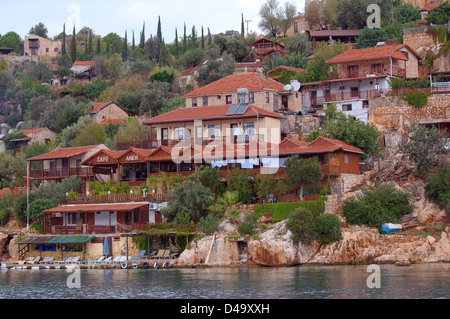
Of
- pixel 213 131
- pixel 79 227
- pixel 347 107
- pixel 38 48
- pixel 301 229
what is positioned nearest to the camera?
pixel 301 229

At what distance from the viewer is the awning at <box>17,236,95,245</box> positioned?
5119 cm

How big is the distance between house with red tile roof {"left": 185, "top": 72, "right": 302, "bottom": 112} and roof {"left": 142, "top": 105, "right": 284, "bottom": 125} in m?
2.03

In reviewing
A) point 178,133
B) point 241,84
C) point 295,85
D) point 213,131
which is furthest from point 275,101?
point 178,133

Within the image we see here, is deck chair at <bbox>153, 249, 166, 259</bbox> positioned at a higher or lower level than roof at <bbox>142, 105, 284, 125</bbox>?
lower

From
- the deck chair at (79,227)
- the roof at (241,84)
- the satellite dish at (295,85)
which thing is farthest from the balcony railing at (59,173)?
the satellite dish at (295,85)

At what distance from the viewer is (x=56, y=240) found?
51.8 metres

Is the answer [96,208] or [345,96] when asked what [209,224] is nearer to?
[96,208]

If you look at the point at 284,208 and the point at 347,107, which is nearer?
the point at 284,208

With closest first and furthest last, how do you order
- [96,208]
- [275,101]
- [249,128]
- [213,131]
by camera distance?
1. [96,208]
2. [249,128]
3. [213,131]
4. [275,101]

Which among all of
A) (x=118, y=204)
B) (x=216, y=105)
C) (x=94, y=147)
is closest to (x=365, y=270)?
(x=118, y=204)

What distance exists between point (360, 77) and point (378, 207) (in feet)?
66.5

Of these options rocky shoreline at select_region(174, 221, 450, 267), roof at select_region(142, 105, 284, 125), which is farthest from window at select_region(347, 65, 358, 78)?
rocky shoreline at select_region(174, 221, 450, 267)

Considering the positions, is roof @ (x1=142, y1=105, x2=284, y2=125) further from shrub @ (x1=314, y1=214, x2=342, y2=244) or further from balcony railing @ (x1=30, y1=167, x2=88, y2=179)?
shrub @ (x1=314, y1=214, x2=342, y2=244)

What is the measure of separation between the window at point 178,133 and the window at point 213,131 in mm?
2608
